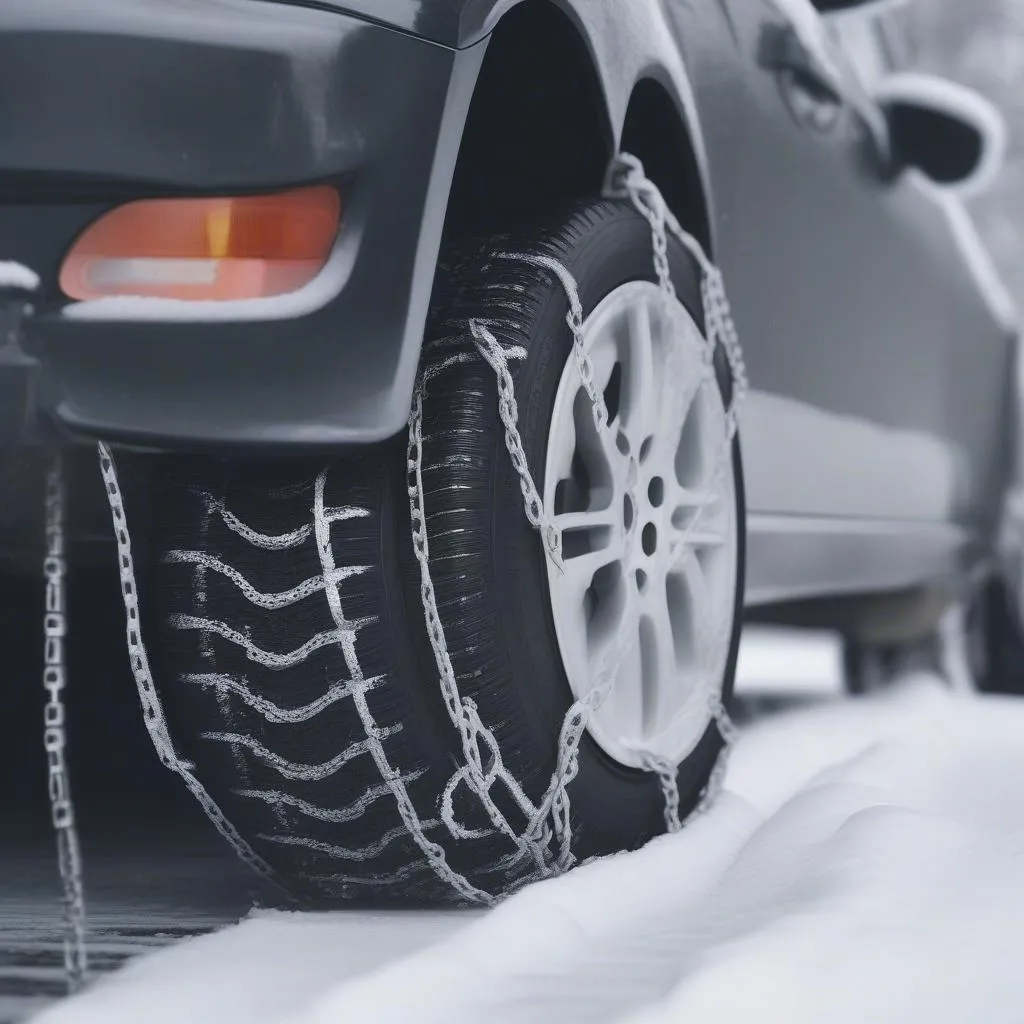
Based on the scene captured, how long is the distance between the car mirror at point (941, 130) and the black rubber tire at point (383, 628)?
1.90m

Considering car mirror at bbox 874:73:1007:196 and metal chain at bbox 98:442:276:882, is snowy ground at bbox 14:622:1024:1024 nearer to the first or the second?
metal chain at bbox 98:442:276:882

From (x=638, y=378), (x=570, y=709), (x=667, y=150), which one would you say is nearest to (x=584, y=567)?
(x=570, y=709)

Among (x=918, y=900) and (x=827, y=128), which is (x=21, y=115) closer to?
(x=918, y=900)

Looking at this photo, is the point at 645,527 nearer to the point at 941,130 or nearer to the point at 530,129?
the point at 530,129

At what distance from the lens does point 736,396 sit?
206 cm

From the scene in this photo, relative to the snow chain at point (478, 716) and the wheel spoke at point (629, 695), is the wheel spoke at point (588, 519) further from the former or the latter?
the wheel spoke at point (629, 695)

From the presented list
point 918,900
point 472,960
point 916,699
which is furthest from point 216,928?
point 916,699

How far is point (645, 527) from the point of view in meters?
1.86

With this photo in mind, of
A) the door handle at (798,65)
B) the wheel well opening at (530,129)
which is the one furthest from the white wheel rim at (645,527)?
the door handle at (798,65)

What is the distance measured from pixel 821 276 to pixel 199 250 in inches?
60.6

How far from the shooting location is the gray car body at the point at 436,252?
133cm

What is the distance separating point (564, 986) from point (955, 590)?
137 inches

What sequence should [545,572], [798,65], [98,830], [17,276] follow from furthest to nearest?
[798,65], [98,830], [545,572], [17,276]

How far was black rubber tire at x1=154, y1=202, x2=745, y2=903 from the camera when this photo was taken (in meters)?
1.47
